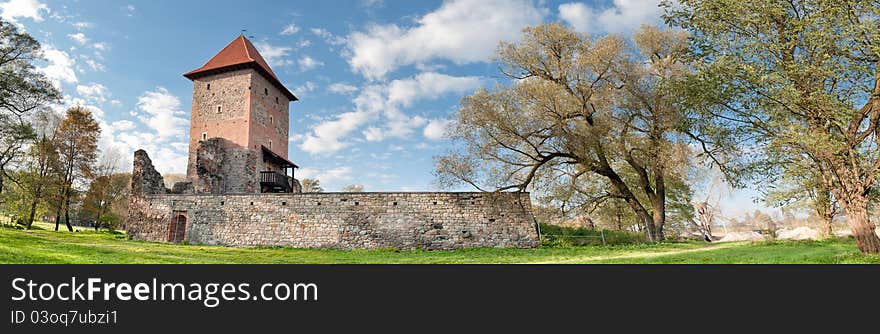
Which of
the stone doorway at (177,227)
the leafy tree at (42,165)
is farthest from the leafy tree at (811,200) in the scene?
the leafy tree at (42,165)

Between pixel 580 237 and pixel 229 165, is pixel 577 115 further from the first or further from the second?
pixel 229 165

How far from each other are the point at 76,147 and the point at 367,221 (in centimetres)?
2078

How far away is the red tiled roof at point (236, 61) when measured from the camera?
2675cm

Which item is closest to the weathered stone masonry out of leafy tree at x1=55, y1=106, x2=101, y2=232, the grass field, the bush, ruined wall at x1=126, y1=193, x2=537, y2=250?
ruined wall at x1=126, y1=193, x2=537, y2=250

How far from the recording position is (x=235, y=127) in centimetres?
2602

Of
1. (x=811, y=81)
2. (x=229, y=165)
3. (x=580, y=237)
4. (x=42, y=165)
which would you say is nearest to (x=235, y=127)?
(x=229, y=165)

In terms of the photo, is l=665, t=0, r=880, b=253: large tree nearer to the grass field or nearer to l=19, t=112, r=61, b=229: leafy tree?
the grass field

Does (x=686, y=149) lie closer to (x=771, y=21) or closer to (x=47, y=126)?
(x=771, y=21)

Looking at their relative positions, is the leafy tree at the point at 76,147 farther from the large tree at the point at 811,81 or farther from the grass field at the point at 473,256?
the large tree at the point at 811,81

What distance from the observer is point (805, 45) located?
32.1ft

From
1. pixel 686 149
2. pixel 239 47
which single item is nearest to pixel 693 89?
pixel 686 149

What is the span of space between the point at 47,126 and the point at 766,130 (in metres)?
34.4

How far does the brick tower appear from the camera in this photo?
82.4 ft
